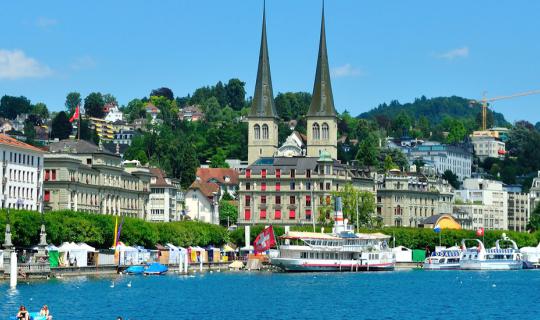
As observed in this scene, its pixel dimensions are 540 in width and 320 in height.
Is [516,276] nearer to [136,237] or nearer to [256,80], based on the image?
[136,237]

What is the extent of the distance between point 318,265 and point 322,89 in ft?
201

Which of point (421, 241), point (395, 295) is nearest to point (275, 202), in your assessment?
point (421, 241)

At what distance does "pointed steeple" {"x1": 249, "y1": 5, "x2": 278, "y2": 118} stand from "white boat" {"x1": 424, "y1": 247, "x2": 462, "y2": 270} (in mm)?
46766

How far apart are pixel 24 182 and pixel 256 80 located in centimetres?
6815

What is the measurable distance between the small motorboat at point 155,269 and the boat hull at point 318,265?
15.4 meters

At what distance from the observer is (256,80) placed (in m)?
197

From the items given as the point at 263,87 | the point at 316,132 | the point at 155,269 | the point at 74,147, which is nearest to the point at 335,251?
the point at 155,269

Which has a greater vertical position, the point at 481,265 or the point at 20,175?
the point at 20,175

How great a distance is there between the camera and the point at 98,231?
405ft

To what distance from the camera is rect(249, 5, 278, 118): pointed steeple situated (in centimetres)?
19700

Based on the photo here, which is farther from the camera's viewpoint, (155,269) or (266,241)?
(266,241)

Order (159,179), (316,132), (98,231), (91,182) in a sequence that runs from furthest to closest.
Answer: (316,132), (159,179), (91,182), (98,231)

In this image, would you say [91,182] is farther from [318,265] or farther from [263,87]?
[263,87]

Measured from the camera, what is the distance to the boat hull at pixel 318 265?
453 feet
